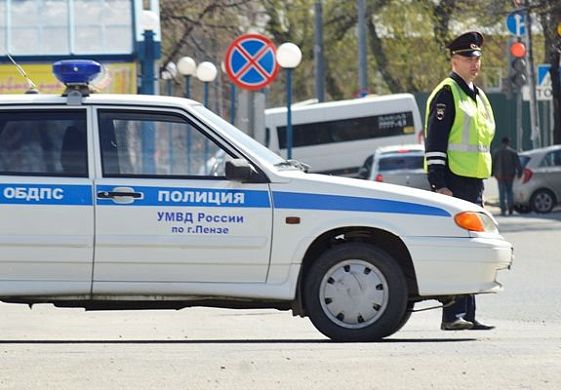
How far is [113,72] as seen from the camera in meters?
22.7

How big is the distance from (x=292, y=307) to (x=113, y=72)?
1356cm

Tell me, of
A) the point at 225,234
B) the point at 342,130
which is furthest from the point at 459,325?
the point at 342,130

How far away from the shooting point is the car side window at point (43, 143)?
9.55 meters

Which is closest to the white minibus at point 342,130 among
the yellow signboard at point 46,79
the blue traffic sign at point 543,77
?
the blue traffic sign at point 543,77

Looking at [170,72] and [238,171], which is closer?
[238,171]

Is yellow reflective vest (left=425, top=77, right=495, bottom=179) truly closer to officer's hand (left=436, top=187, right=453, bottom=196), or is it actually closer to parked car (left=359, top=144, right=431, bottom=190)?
officer's hand (left=436, top=187, right=453, bottom=196)

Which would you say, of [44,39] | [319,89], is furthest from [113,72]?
[319,89]

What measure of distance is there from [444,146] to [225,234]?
1.84 meters

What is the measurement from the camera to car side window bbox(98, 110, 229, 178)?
31.2ft

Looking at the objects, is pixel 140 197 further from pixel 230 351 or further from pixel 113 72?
pixel 113 72

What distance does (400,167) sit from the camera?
104ft

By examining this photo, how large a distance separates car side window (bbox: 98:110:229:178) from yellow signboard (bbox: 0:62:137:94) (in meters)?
12.1

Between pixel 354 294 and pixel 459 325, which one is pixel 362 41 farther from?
pixel 354 294

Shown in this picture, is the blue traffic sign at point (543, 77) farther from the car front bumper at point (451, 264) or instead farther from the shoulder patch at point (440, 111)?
the car front bumper at point (451, 264)
